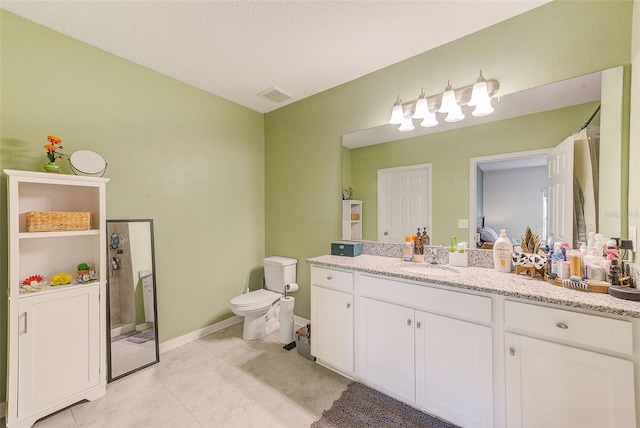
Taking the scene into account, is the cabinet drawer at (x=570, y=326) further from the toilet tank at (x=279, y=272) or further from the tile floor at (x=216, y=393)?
the toilet tank at (x=279, y=272)

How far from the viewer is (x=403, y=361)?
1.67m

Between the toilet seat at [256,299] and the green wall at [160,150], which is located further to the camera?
the toilet seat at [256,299]

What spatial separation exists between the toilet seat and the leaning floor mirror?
71cm

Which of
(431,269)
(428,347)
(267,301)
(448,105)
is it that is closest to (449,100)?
(448,105)

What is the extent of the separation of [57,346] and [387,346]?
213 centimetres

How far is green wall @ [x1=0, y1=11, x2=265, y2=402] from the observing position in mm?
1745

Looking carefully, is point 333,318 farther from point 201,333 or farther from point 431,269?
point 201,333

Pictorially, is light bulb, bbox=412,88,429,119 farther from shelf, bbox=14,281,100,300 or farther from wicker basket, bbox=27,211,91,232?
shelf, bbox=14,281,100,300

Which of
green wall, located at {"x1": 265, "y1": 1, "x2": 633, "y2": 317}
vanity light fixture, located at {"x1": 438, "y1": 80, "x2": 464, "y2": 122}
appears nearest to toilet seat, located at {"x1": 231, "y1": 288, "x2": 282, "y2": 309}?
green wall, located at {"x1": 265, "y1": 1, "x2": 633, "y2": 317}

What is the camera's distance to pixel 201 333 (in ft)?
8.86

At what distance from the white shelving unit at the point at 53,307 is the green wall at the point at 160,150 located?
169 millimetres

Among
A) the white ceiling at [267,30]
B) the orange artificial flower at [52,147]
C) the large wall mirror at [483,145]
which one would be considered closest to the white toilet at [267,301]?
the large wall mirror at [483,145]

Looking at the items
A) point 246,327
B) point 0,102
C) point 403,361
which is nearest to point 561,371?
point 403,361

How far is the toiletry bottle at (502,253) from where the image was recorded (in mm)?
1678
